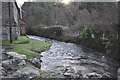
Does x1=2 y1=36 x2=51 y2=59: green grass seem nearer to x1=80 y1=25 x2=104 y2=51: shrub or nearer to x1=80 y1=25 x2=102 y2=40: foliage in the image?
x1=80 y1=25 x2=102 y2=40: foliage

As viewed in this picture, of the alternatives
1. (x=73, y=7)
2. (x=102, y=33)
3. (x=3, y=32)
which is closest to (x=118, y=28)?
(x=102, y=33)

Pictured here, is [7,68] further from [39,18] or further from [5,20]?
[39,18]

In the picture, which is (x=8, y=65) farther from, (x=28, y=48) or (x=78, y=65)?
(x=28, y=48)

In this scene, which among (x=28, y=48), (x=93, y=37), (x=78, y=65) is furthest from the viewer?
(x=93, y=37)

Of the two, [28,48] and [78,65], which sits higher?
[28,48]

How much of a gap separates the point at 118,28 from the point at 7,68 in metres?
6.82

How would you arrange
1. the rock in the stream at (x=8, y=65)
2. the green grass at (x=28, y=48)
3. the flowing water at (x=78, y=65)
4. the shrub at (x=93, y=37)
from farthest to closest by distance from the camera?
1. the shrub at (x=93, y=37)
2. the green grass at (x=28, y=48)
3. the flowing water at (x=78, y=65)
4. the rock in the stream at (x=8, y=65)

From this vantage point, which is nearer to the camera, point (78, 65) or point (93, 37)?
point (78, 65)

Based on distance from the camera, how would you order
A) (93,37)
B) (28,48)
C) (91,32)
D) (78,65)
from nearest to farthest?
(78,65) < (28,48) < (91,32) < (93,37)

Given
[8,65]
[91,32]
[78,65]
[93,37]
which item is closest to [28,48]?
[78,65]

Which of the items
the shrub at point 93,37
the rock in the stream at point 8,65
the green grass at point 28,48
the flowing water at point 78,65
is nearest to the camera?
the rock in the stream at point 8,65

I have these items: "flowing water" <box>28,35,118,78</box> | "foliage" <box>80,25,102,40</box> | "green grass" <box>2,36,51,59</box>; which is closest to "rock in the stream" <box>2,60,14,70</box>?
"flowing water" <box>28,35,118,78</box>

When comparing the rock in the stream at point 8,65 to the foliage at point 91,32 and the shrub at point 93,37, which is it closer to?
the shrub at point 93,37

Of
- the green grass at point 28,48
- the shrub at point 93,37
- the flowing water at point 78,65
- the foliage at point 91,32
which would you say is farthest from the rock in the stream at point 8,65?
the foliage at point 91,32
